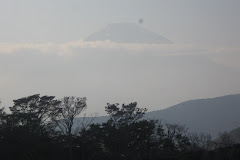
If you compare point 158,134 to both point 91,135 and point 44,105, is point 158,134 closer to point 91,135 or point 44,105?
point 91,135

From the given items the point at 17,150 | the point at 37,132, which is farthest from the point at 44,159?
the point at 37,132

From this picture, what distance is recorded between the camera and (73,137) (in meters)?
48.2

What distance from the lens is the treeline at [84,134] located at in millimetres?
45094

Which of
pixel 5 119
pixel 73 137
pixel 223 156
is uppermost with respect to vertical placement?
pixel 5 119

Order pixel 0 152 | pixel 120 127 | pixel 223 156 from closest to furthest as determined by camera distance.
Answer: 1. pixel 223 156
2. pixel 0 152
3. pixel 120 127

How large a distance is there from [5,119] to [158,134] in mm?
21306

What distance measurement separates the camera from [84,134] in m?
47.8

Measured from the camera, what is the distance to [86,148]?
153 feet

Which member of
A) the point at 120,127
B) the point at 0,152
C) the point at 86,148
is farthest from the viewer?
the point at 120,127

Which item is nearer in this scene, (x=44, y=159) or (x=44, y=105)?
(x=44, y=159)

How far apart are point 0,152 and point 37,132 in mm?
7113

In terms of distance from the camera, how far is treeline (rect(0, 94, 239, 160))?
1775 inches

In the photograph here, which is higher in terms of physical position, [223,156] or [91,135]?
[91,135]

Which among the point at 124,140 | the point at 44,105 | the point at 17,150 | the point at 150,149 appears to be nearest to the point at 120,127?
the point at 124,140
